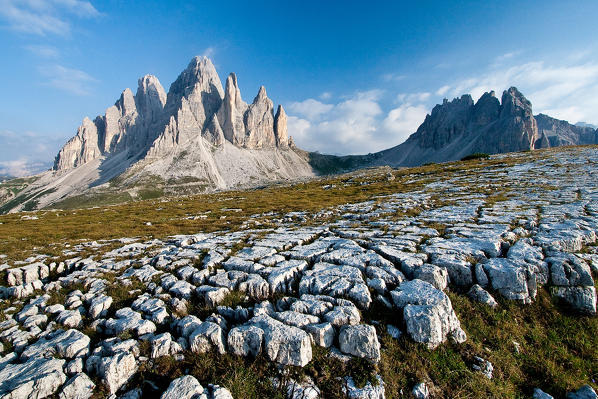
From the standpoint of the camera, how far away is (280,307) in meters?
7.42

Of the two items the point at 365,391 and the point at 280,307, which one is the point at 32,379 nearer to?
the point at 280,307

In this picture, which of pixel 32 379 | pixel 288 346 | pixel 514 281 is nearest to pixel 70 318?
pixel 32 379

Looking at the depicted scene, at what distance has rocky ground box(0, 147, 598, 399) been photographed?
5.29 m

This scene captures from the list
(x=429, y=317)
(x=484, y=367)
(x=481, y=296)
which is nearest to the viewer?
(x=484, y=367)

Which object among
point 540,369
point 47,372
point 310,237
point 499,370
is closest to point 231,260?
point 310,237

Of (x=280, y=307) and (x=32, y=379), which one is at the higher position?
(x=32, y=379)

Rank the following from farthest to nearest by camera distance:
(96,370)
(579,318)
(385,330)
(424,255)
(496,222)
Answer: (496,222), (424,255), (579,318), (385,330), (96,370)

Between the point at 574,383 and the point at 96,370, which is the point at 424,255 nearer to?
the point at 574,383

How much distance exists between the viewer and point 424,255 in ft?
30.5

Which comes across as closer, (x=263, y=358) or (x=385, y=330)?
(x=263, y=358)

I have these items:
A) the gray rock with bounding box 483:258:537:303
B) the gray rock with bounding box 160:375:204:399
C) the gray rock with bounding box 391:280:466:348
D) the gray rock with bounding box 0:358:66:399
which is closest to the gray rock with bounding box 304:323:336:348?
the gray rock with bounding box 391:280:466:348

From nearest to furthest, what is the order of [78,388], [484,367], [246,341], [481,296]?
[78,388]
[484,367]
[246,341]
[481,296]

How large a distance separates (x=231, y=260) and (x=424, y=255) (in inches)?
309

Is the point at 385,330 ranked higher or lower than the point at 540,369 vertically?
higher
